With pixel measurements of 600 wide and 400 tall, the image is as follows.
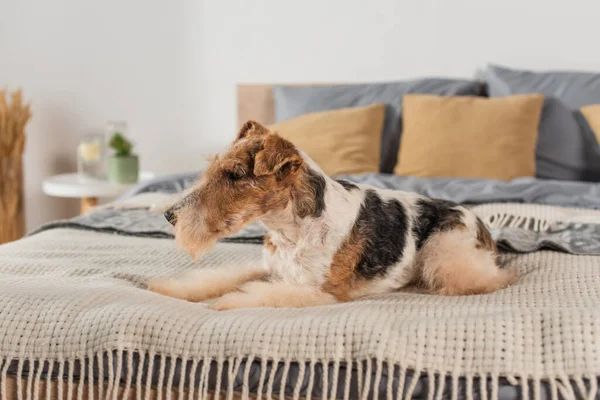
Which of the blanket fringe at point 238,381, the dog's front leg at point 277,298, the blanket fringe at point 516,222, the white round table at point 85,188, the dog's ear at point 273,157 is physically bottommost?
the white round table at point 85,188

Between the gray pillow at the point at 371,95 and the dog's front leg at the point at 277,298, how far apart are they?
1987 mm

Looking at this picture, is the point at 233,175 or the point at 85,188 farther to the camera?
the point at 85,188

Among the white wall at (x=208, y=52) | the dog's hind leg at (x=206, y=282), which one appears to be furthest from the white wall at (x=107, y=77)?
the dog's hind leg at (x=206, y=282)

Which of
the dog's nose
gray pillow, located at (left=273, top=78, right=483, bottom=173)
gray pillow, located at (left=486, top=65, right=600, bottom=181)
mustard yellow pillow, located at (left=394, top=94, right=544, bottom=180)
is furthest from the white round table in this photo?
the dog's nose

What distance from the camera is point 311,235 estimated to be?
1692 mm

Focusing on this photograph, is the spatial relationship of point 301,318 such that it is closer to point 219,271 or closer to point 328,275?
point 328,275

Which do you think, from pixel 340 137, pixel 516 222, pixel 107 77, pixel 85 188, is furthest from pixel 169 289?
pixel 107 77

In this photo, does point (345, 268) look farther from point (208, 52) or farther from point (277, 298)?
point (208, 52)

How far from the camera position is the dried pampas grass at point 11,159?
12.2 ft

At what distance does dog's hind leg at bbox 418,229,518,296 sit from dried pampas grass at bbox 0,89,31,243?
2607mm

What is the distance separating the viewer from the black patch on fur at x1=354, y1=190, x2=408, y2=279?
5.70ft

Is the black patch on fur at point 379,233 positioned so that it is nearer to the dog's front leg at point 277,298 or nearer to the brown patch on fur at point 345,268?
the brown patch on fur at point 345,268

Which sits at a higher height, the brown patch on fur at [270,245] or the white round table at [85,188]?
the brown patch on fur at [270,245]

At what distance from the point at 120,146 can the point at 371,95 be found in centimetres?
134
